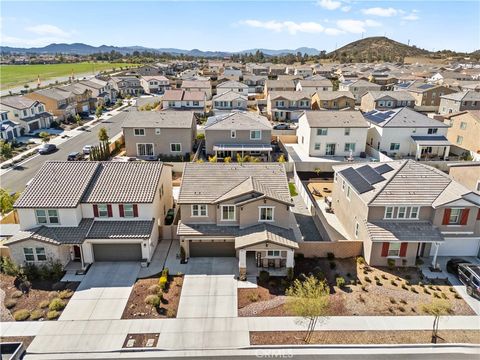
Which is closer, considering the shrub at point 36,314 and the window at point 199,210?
the shrub at point 36,314

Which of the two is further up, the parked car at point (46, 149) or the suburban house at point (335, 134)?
the suburban house at point (335, 134)

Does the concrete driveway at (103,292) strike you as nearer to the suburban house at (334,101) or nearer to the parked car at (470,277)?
the parked car at (470,277)

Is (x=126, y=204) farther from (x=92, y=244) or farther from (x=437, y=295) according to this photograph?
(x=437, y=295)

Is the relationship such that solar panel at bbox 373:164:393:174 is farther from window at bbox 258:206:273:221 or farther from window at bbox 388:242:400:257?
window at bbox 258:206:273:221

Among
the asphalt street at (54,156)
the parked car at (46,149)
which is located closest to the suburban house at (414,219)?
the asphalt street at (54,156)

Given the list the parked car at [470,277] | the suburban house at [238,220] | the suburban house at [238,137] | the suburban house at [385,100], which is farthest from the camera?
the suburban house at [385,100]

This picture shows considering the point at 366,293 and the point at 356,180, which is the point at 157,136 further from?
the point at 366,293
